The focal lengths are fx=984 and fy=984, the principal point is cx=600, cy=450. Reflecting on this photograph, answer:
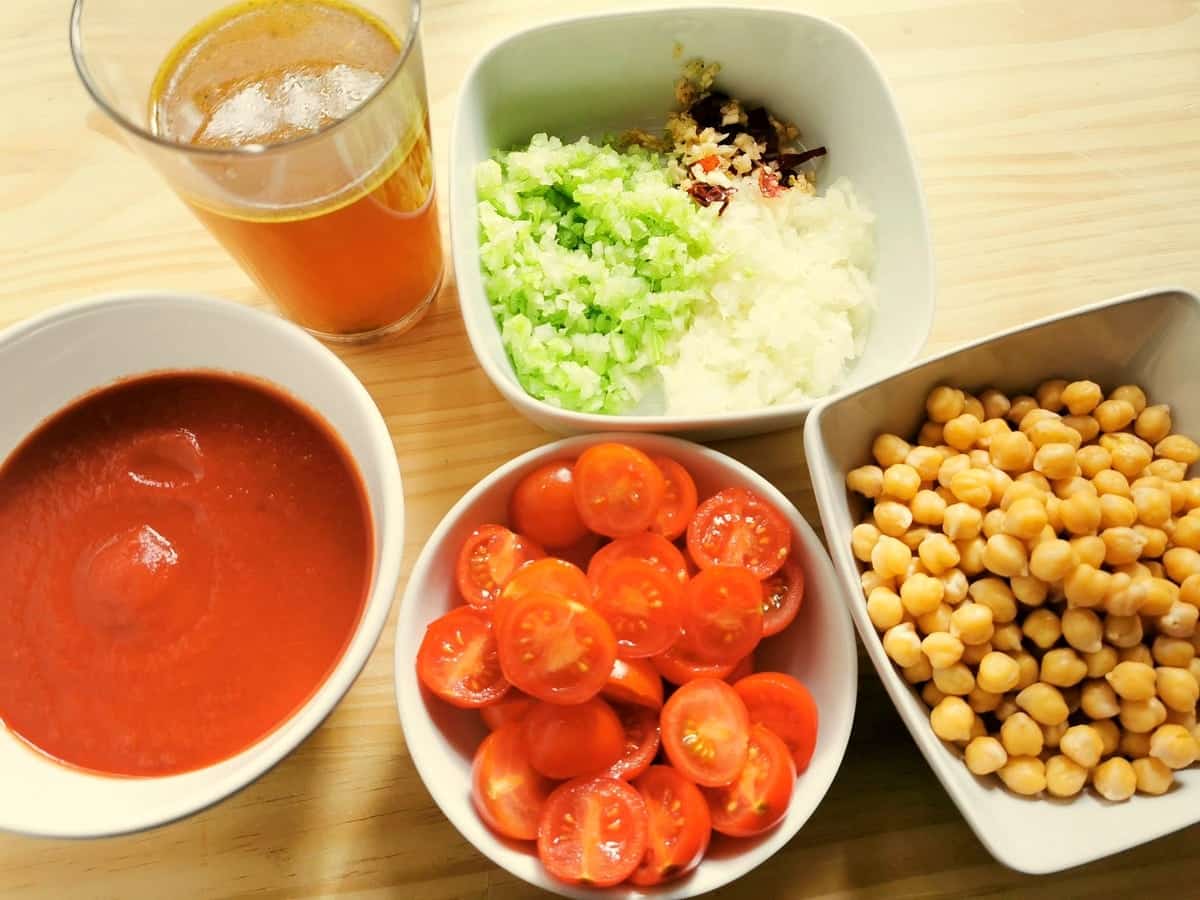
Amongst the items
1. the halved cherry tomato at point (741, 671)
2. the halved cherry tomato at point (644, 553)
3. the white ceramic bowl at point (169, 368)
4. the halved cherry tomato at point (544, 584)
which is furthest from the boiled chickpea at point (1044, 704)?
the white ceramic bowl at point (169, 368)

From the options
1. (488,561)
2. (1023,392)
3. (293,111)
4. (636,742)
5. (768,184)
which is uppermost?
(293,111)

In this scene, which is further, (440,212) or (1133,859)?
(440,212)

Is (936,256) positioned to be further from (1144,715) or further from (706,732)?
(706,732)

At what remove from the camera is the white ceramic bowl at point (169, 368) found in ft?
3.26

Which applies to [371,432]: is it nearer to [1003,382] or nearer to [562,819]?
[562,819]

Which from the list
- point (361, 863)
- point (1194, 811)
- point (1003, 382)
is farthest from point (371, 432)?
point (1194, 811)

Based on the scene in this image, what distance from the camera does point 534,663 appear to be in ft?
3.47

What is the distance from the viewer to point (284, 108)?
1156 millimetres

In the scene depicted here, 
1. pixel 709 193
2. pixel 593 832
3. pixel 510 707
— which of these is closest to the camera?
pixel 593 832

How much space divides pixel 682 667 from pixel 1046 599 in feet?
1.46

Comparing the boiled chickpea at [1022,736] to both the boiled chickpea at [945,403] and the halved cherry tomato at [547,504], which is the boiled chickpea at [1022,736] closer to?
the boiled chickpea at [945,403]

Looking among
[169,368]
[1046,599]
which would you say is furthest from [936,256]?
[169,368]

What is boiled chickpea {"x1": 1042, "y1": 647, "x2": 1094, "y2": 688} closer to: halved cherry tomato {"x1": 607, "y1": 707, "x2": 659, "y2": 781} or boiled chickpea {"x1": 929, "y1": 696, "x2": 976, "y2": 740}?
boiled chickpea {"x1": 929, "y1": 696, "x2": 976, "y2": 740}

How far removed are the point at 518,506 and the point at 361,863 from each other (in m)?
0.48
